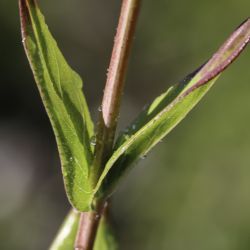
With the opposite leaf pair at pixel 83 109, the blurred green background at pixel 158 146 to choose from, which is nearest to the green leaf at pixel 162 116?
the opposite leaf pair at pixel 83 109

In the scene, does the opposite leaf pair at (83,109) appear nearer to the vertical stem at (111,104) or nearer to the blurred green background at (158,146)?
the vertical stem at (111,104)

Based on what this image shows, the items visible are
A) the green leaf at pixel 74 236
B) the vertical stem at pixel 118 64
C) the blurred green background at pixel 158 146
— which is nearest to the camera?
the vertical stem at pixel 118 64

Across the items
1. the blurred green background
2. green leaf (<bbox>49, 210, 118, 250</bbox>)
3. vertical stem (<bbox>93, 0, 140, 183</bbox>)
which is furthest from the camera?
the blurred green background

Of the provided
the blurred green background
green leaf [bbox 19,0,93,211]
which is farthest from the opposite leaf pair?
the blurred green background

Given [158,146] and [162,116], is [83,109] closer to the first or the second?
[162,116]

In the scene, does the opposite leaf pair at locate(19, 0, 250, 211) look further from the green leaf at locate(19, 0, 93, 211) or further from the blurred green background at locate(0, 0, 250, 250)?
the blurred green background at locate(0, 0, 250, 250)

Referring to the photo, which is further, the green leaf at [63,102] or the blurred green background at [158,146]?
the blurred green background at [158,146]

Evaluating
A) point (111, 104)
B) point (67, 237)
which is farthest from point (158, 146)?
point (111, 104)

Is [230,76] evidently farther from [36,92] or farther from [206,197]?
[36,92]
